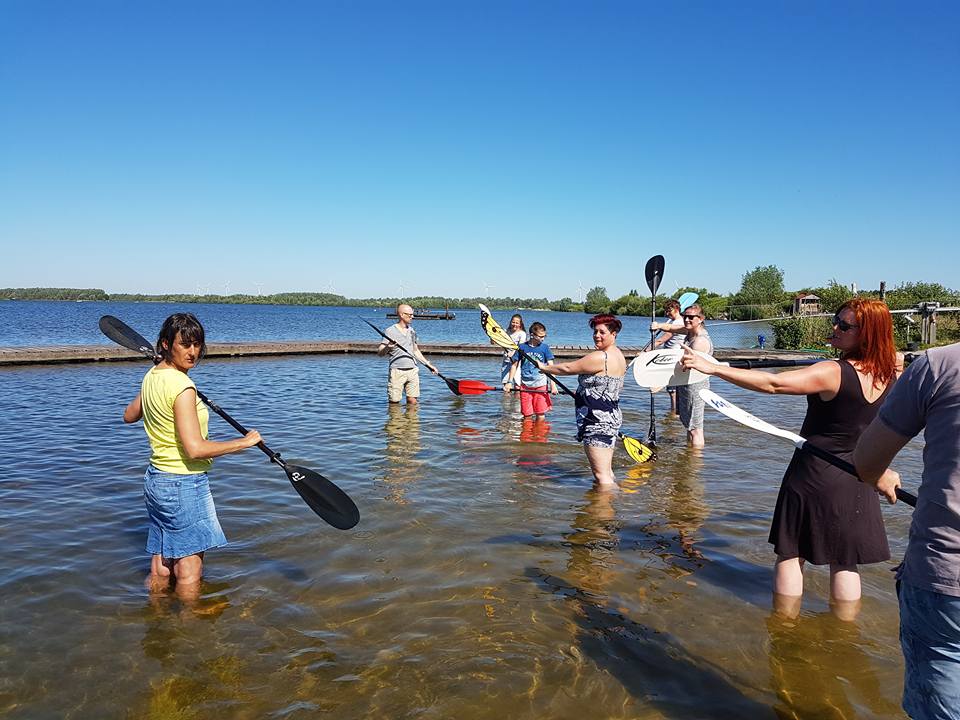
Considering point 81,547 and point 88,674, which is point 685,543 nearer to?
point 88,674

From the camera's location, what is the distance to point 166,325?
3.89 m

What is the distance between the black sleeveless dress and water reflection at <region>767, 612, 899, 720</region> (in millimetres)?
621

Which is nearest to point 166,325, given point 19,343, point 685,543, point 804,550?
point 804,550

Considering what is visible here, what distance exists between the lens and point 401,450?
356 inches

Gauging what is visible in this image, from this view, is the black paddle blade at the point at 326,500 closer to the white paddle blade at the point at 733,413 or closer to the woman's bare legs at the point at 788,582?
the white paddle blade at the point at 733,413

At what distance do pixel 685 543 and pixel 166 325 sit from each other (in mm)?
4526

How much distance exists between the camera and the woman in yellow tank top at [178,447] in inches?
151

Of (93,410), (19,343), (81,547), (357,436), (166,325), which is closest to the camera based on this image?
(166,325)

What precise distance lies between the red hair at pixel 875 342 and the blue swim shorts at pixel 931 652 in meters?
1.55

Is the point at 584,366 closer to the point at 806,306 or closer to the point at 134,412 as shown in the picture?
the point at 134,412

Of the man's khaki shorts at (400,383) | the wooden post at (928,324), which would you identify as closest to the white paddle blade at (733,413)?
the man's khaki shorts at (400,383)

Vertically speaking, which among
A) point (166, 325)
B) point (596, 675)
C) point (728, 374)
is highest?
point (166, 325)

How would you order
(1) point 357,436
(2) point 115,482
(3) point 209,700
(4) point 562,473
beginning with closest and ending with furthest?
1. (3) point 209,700
2. (2) point 115,482
3. (4) point 562,473
4. (1) point 357,436

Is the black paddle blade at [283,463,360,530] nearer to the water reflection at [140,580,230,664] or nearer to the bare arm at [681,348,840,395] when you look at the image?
the water reflection at [140,580,230,664]
